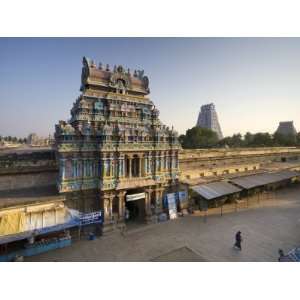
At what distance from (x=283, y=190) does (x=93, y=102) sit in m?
26.8

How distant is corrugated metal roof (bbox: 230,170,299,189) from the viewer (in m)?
19.1

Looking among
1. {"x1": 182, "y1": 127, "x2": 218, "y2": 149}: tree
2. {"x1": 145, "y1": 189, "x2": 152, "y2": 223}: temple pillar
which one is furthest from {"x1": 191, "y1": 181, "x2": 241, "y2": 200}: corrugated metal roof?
{"x1": 182, "y1": 127, "x2": 218, "y2": 149}: tree

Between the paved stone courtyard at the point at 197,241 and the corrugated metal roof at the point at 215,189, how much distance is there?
6.70 ft

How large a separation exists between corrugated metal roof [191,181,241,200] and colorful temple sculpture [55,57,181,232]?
7.67 feet

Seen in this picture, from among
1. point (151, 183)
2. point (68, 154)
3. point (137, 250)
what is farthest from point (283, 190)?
point (68, 154)

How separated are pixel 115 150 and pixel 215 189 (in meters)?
10.3

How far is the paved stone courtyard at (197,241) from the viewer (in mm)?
10336

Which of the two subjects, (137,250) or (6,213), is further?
(137,250)

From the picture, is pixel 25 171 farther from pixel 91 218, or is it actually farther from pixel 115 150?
pixel 115 150

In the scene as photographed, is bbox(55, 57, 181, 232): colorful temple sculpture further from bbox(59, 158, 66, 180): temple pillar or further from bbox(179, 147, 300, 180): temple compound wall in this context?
bbox(179, 147, 300, 180): temple compound wall

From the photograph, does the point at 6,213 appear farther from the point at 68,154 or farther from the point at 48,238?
the point at 68,154

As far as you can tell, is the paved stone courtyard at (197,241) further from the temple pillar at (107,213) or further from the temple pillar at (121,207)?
the temple pillar at (121,207)

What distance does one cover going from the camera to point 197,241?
1185cm

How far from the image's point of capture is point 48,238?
1139cm
